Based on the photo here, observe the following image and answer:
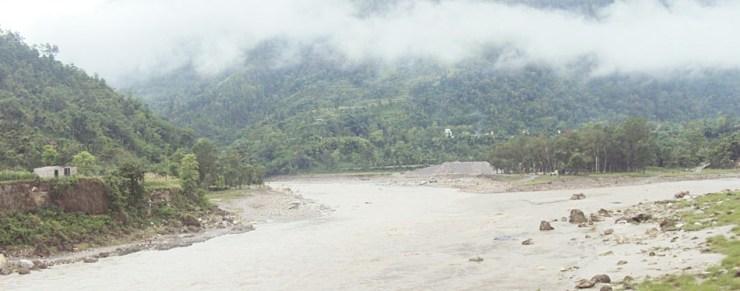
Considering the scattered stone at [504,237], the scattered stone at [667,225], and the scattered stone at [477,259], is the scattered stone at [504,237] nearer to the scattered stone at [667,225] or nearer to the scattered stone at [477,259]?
the scattered stone at [477,259]

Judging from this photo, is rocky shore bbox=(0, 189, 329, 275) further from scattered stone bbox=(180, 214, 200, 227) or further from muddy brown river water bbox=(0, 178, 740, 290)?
muddy brown river water bbox=(0, 178, 740, 290)

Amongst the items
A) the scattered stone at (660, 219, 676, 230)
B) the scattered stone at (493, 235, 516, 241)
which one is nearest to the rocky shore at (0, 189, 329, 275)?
the scattered stone at (493, 235, 516, 241)

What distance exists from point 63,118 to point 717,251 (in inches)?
4022

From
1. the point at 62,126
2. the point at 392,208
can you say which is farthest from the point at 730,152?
the point at 62,126

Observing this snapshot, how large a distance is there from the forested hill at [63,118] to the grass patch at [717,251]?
220 feet

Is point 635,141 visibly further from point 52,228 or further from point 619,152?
point 52,228

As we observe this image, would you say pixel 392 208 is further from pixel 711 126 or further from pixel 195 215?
pixel 711 126

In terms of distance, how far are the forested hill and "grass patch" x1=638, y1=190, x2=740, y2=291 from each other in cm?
6713

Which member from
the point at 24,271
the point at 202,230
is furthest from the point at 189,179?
the point at 24,271

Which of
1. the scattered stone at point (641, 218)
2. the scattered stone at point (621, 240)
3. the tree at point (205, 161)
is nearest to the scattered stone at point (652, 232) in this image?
the scattered stone at point (621, 240)

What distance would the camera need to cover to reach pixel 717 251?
22.9 meters

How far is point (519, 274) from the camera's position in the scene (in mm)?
25234

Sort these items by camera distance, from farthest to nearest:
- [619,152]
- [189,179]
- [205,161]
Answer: [619,152] → [205,161] → [189,179]

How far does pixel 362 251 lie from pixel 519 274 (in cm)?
1251
